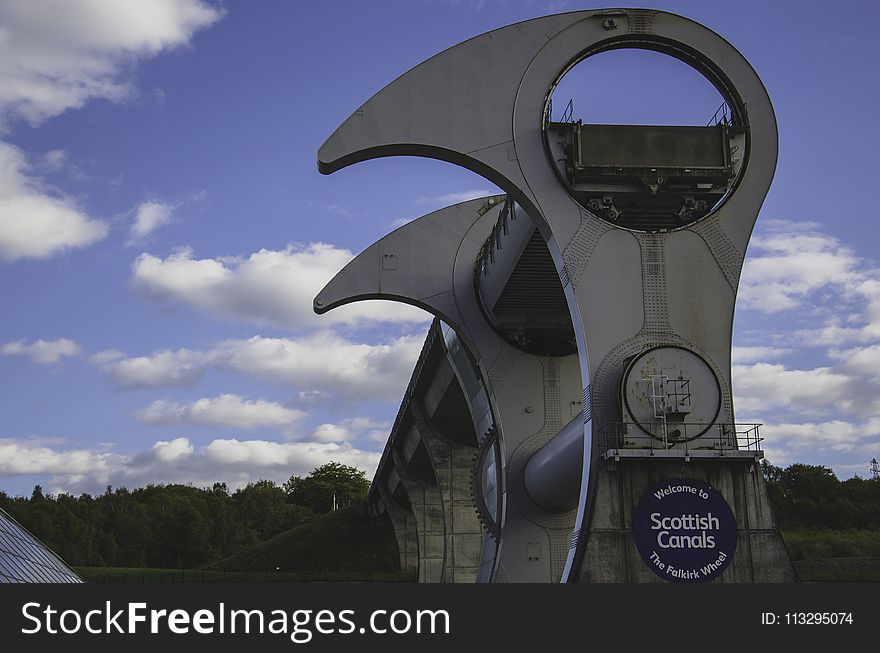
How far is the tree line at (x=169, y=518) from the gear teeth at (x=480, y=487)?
86.3 meters

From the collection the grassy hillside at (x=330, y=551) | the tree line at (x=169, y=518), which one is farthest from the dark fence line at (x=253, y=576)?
the tree line at (x=169, y=518)

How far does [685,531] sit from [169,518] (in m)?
119

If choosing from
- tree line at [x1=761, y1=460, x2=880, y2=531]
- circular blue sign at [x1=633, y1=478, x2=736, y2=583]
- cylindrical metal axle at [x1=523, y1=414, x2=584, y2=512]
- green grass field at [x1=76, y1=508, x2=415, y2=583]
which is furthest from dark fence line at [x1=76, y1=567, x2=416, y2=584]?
circular blue sign at [x1=633, y1=478, x2=736, y2=583]

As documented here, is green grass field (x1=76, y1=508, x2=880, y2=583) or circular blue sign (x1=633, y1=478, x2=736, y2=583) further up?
green grass field (x1=76, y1=508, x2=880, y2=583)

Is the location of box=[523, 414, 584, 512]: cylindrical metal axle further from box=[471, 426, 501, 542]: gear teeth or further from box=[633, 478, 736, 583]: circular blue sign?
box=[633, 478, 736, 583]: circular blue sign

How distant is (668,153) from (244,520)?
14022 centimetres

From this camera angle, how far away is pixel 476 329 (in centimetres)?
3591

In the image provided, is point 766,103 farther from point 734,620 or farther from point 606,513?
point 734,620

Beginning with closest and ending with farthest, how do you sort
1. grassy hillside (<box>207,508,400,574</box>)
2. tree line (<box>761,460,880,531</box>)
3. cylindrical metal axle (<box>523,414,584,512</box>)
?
cylindrical metal axle (<box>523,414,584,512</box>)
tree line (<box>761,460,880,531</box>)
grassy hillside (<box>207,508,400,574</box>)

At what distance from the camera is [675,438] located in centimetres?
2217

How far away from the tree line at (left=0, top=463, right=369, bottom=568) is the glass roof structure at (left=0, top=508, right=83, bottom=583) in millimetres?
76387

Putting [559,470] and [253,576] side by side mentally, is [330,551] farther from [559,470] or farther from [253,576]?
[559,470]

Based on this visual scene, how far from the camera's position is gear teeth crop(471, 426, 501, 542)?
35503 millimetres

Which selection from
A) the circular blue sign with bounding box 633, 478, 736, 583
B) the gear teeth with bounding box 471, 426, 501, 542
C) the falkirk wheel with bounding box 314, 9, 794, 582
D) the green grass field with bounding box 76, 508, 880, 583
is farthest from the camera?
the green grass field with bounding box 76, 508, 880, 583
